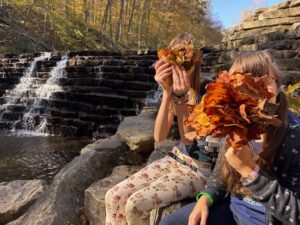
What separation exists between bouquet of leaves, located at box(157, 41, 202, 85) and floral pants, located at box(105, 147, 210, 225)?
603mm

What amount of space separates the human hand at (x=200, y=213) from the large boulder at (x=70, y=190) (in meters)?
1.88

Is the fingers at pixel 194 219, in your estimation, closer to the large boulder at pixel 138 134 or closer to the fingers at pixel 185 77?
the fingers at pixel 185 77

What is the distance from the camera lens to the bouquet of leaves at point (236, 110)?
4.67ft

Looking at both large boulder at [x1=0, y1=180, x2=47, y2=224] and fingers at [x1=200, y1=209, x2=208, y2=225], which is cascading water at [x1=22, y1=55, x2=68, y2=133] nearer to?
large boulder at [x1=0, y1=180, x2=47, y2=224]

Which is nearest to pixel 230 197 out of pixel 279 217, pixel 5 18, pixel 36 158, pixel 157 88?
pixel 279 217

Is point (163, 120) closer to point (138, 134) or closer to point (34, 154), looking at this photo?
point (138, 134)

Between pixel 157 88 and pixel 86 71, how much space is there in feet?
9.44

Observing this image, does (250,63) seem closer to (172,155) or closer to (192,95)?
(192,95)

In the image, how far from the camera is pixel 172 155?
9.26 feet

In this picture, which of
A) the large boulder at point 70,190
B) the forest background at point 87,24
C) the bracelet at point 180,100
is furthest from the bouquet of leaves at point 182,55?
the forest background at point 87,24

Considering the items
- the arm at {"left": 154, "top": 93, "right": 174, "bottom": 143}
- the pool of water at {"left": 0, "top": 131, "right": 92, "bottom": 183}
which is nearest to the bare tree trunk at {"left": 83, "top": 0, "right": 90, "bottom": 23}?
the pool of water at {"left": 0, "top": 131, "right": 92, "bottom": 183}

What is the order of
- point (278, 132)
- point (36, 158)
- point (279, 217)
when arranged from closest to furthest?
point (279, 217), point (278, 132), point (36, 158)

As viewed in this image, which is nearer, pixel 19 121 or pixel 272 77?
pixel 272 77

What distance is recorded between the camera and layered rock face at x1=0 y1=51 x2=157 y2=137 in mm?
10445
